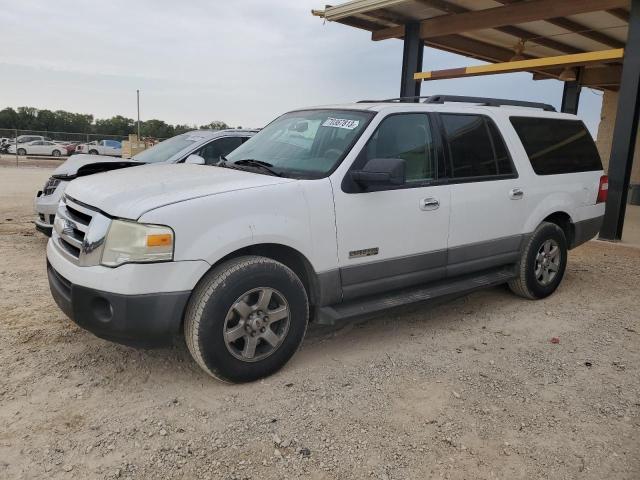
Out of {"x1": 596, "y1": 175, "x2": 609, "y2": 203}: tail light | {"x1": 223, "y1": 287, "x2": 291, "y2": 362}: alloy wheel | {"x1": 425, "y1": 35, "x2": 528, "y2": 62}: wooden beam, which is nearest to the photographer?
{"x1": 223, "y1": 287, "x2": 291, "y2": 362}: alloy wheel

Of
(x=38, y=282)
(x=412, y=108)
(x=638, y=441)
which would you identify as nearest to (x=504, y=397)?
(x=638, y=441)

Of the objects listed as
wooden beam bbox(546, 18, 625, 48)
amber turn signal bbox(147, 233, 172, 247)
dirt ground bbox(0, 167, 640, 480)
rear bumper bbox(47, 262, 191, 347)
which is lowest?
dirt ground bbox(0, 167, 640, 480)

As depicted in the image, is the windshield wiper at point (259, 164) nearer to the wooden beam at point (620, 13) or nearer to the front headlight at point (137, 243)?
the front headlight at point (137, 243)

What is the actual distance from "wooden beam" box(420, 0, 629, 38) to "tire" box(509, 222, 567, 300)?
195 inches

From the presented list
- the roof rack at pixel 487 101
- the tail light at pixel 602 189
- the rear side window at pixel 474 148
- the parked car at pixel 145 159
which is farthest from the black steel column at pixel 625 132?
the parked car at pixel 145 159

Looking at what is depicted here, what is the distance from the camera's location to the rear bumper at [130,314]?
295cm

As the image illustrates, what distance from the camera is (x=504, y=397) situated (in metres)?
3.33

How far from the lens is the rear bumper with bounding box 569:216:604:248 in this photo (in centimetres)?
558

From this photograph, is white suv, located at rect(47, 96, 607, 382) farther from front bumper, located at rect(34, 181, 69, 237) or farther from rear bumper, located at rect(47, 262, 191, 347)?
front bumper, located at rect(34, 181, 69, 237)

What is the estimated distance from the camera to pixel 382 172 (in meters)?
3.52

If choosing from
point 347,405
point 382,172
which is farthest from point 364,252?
point 347,405

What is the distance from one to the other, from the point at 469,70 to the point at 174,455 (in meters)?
9.38

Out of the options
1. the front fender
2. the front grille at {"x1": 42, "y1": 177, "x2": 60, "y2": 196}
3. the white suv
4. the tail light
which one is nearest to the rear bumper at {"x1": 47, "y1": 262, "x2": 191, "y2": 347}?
the white suv

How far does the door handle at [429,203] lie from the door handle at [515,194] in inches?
39.3
